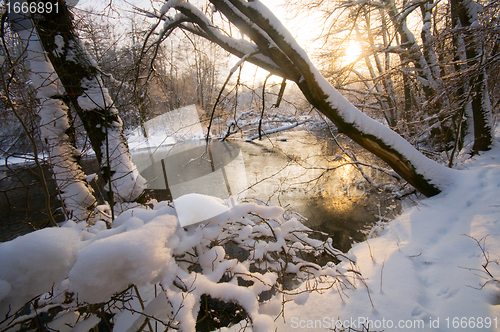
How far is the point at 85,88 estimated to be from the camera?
3.32 metres

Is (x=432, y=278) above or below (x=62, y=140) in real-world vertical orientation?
below

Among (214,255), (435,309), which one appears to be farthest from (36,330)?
(435,309)

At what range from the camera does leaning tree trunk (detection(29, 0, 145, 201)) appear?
3208 millimetres

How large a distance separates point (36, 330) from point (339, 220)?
604 centimetres

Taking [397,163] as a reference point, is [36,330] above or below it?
below

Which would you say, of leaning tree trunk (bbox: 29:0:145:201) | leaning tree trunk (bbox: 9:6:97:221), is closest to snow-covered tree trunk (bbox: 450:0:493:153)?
leaning tree trunk (bbox: 29:0:145:201)

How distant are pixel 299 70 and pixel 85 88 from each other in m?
3.54

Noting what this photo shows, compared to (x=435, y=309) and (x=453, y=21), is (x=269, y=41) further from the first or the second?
(x=453, y=21)

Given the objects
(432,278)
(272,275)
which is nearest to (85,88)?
(272,275)

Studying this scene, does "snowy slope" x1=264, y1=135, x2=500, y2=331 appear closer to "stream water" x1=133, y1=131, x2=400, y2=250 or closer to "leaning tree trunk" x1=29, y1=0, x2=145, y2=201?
"stream water" x1=133, y1=131, x2=400, y2=250

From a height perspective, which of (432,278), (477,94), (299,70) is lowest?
(432,278)

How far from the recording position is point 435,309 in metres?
1.63

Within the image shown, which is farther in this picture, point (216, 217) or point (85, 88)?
point (85, 88)

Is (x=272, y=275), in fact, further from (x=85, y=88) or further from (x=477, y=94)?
(x=477, y=94)
